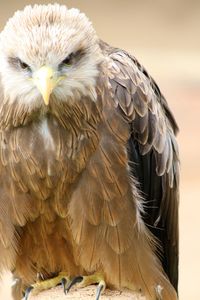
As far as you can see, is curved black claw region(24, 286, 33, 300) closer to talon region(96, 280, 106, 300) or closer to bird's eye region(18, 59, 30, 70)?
talon region(96, 280, 106, 300)

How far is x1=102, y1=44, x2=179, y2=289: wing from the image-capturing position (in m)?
3.88

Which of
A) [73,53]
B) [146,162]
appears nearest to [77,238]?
[146,162]

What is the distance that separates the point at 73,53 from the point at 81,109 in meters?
0.24

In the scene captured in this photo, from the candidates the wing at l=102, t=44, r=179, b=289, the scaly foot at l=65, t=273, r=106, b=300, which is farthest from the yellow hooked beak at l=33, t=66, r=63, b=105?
the scaly foot at l=65, t=273, r=106, b=300

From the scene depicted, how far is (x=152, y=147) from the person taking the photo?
13.2ft

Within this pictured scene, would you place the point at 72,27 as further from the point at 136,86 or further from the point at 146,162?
the point at 146,162

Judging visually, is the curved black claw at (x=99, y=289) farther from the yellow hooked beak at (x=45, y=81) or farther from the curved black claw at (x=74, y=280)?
the yellow hooked beak at (x=45, y=81)

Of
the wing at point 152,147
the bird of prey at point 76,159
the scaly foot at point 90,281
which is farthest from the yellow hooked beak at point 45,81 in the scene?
the scaly foot at point 90,281

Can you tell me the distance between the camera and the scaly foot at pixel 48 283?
397 cm

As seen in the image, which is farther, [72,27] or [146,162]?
[146,162]

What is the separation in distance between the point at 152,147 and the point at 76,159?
0.41m

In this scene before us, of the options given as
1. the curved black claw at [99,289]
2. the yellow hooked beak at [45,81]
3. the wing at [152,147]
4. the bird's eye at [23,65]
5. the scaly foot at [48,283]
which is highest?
the bird's eye at [23,65]

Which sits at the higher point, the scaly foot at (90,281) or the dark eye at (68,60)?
the dark eye at (68,60)

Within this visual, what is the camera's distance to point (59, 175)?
12.3ft
